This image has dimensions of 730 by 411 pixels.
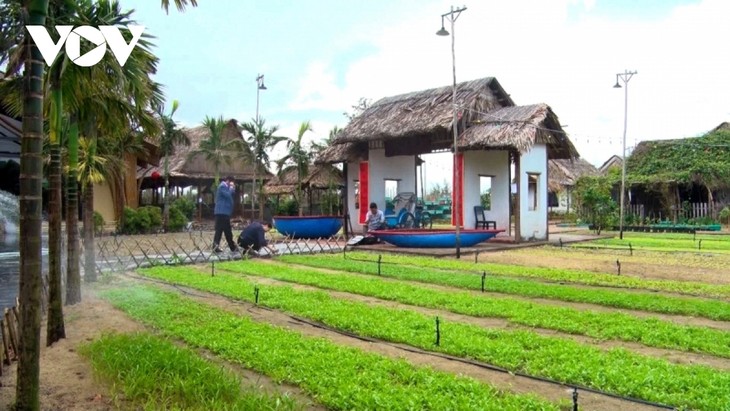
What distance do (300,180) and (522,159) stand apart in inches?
573

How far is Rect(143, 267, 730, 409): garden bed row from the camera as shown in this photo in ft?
13.2

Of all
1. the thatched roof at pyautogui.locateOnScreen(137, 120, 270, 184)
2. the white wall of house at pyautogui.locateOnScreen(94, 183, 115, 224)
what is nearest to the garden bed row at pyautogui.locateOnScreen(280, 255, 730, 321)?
the white wall of house at pyautogui.locateOnScreen(94, 183, 115, 224)

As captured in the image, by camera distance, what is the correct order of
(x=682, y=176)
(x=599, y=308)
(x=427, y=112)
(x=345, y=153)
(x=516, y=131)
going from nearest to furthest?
(x=599, y=308), (x=516, y=131), (x=427, y=112), (x=345, y=153), (x=682, y=176)

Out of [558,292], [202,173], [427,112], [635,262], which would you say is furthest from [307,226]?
[202,173]

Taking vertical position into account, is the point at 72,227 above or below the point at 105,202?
below

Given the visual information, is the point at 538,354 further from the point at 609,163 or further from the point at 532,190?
the point at 609,163

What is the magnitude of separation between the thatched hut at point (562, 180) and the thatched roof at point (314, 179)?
1252 centimetres

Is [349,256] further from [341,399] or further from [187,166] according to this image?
[187,166]

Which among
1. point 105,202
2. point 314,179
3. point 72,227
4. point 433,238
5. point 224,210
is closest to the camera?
point 72,227

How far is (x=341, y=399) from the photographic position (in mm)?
3912

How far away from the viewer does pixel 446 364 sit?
4.77 m

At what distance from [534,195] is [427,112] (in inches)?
174

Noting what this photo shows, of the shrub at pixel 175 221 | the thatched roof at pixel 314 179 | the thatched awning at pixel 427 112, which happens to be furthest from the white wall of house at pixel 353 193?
the shrub at pixel 175 221

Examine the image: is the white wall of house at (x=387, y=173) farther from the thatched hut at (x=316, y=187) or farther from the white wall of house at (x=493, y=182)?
the thatched hut at (x=316, y=187)
